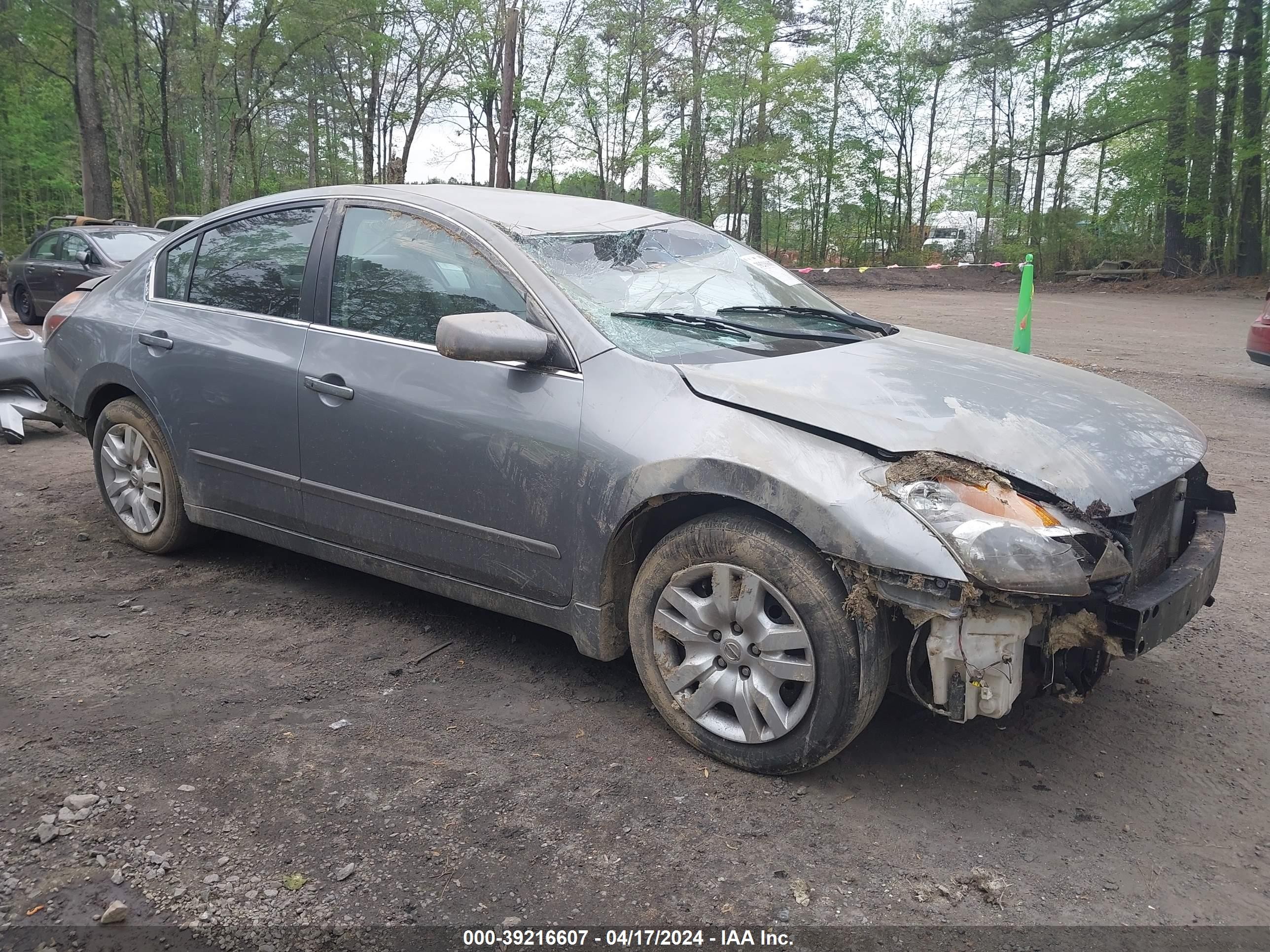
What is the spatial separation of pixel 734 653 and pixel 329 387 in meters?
1.84

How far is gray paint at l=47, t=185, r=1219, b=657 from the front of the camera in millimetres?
2701

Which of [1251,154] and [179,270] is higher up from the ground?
[1251,154]

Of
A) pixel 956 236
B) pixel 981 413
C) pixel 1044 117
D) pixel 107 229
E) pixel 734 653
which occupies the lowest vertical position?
pixel 734 653

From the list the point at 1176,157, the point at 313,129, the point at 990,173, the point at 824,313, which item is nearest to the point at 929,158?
the point at 990,173

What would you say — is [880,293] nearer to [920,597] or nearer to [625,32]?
[625,32]

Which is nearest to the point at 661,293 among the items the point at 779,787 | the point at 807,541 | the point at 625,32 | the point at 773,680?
the point at 807,541

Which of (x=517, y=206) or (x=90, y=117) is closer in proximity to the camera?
(x=517, y=206)

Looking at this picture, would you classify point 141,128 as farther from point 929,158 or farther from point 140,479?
point 140,479

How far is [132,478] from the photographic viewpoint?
4.56 metres

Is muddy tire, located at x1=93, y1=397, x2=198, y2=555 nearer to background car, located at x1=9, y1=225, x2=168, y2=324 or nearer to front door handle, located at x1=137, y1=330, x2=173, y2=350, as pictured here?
front door handle, located at x1=137, y1=330, x2=173, y2=350

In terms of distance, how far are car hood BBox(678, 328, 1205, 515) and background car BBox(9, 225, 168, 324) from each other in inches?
507

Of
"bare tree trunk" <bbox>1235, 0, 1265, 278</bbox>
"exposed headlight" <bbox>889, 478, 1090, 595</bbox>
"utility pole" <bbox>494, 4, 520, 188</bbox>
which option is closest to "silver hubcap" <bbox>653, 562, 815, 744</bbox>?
"exposed headlight" <bbox>889, 478, 1090, 595</bbox>

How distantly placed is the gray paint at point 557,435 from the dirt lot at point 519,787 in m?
0.38

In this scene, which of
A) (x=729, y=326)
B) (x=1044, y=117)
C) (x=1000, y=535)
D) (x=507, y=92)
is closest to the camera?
(x=1000, y=535)
